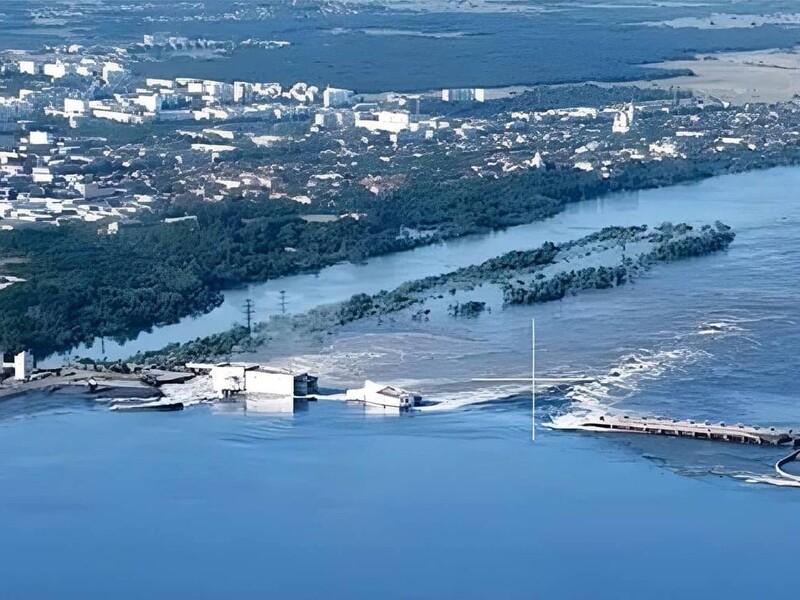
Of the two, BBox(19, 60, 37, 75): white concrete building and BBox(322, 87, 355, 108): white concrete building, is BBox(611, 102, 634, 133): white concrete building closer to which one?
BBox(322, 87, 355, 108): white concrete building

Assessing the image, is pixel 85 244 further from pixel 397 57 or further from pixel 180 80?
pixel 397 57

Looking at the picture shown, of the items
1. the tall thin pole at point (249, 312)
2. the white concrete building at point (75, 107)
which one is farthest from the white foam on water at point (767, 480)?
the white concrete building at point (75, 107)

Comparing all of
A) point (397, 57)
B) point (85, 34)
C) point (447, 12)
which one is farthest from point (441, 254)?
point (447, 12)

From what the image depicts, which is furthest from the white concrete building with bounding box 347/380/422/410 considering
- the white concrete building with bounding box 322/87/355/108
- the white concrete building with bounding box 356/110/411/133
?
the white concrete building with bounding box 322/87/355/108

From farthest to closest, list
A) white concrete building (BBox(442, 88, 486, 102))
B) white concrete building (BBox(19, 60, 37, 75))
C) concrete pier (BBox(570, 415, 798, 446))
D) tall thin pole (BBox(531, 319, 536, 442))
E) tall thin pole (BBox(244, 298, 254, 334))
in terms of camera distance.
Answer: white concrete building (BBox(19, 60, 37, 75)) < white concrete building (BBox(442, 88, 486, 102)) < tall thin pole (BBox(244, 298, 254, 334)) < tall thin pole (BBox(531, 319, 536, 442)) < concrete pier (BBox(570, 415, 798, 446))

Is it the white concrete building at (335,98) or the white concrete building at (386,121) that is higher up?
the white concrete building at (335,98)

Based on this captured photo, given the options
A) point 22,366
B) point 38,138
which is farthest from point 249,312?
point 38,138

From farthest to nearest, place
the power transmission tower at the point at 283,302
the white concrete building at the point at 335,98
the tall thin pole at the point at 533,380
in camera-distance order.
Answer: the white concrete building at the point at 335,98 → the power transmission tower at the point at 283,302 → the tall thin pole at the point at 533,380

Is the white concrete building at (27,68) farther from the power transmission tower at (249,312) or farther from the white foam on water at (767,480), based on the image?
the white foam on water at (767,480)
